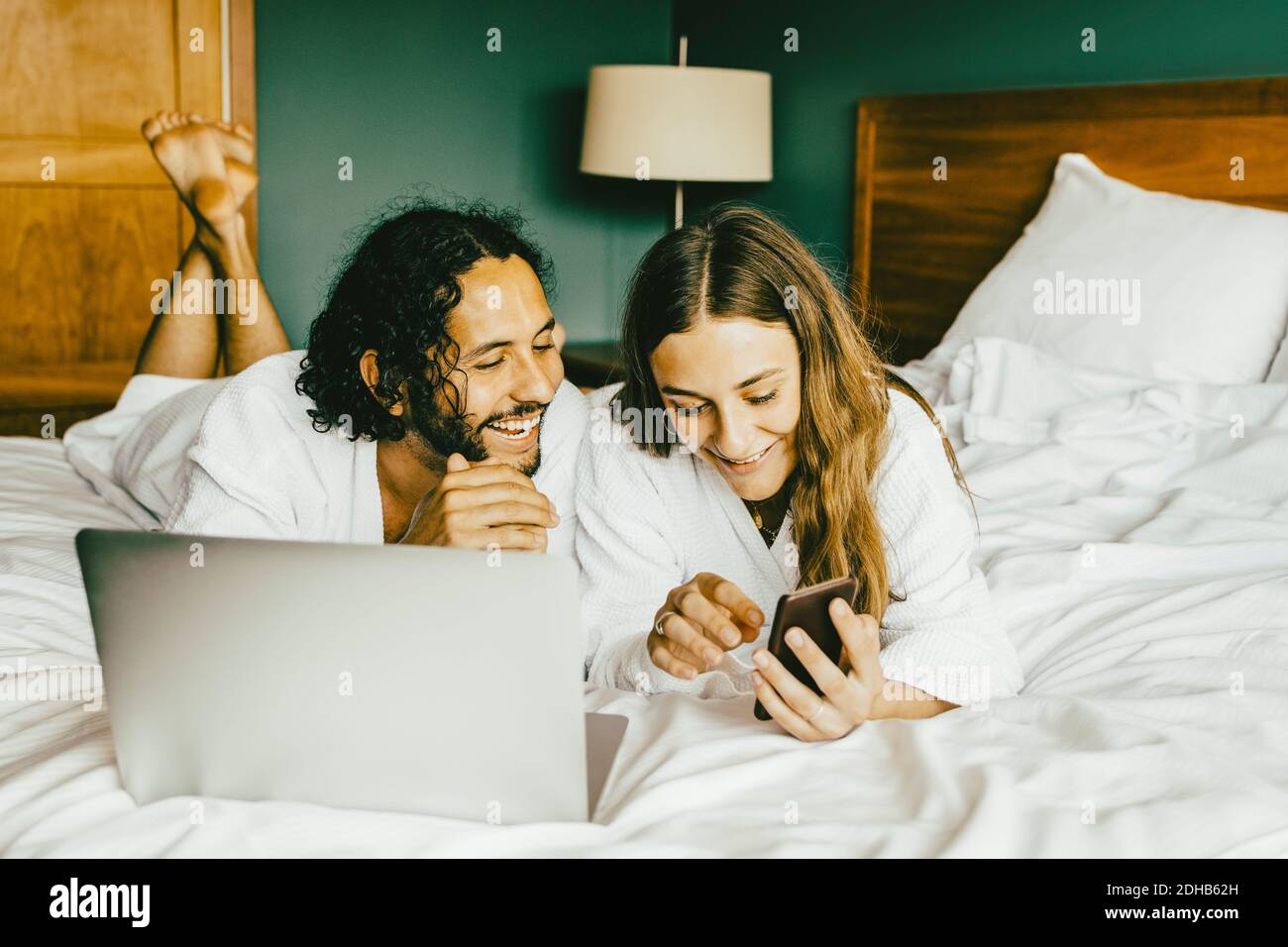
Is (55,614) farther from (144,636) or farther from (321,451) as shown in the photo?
(144,636)

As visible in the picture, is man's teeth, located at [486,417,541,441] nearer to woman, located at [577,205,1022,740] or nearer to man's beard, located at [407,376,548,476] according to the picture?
man's beard, located at [407,376,548,476]

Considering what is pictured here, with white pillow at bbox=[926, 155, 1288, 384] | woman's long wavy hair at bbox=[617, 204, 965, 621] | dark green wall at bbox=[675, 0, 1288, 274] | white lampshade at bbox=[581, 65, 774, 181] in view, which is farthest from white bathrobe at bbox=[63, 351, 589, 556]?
white lampshade at bbox=[581, 65, 774, 181]

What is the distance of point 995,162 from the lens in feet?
9.14

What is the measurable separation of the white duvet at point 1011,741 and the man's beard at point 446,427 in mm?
462

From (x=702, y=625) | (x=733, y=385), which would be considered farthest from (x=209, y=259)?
(x=702, y=625)

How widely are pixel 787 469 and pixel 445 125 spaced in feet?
8.95

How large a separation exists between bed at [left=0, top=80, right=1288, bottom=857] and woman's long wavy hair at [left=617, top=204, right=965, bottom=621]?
0.82ft

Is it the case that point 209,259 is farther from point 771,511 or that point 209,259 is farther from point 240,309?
point 771,511

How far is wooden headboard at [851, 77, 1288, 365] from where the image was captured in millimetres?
2299

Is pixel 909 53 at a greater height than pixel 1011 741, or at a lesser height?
greater

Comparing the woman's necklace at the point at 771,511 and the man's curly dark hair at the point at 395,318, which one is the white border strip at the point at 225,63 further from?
the woman's necklace at the point at 771,511

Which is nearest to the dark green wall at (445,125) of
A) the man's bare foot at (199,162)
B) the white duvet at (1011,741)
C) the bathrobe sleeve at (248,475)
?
the man's bare foot at (199,162)

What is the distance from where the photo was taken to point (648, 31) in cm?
409
